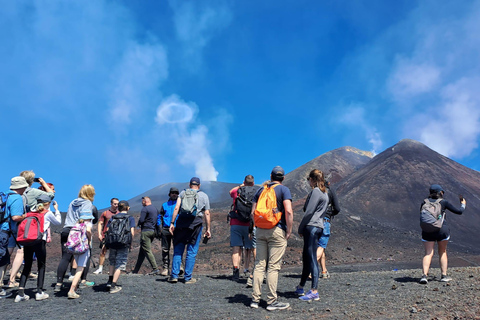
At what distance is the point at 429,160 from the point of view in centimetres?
5647

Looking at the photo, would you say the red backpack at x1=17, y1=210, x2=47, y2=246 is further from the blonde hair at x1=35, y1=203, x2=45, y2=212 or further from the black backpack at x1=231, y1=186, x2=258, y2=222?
the black backpack at x1=231, y1=186, x2=258, y2=222

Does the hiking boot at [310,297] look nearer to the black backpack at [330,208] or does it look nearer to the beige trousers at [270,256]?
the beige trousers at [270,256]

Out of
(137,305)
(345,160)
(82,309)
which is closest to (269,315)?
(137,305)

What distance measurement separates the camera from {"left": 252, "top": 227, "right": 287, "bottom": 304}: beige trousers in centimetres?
543

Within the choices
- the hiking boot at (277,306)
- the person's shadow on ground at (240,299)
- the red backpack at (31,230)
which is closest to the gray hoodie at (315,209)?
the hiking boot at (277,306)

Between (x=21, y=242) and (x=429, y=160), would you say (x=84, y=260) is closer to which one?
(x=21, y=242)

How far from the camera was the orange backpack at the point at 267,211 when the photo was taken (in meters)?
5.37

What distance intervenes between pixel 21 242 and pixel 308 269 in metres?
4.80

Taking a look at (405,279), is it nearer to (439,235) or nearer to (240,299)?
(439,235)

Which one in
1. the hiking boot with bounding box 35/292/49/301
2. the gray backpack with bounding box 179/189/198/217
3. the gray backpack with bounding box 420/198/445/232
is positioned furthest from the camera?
the gray backpack with bounding box 179/189/198/217

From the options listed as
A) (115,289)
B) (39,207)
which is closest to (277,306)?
(115,289)

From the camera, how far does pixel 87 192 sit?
6574 mm

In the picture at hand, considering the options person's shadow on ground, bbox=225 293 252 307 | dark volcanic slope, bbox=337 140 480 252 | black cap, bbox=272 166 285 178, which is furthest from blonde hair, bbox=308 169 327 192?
dark volcanic slope, bbox=337 140 480 252

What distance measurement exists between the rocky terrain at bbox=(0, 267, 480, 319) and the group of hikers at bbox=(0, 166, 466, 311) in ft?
0.86
